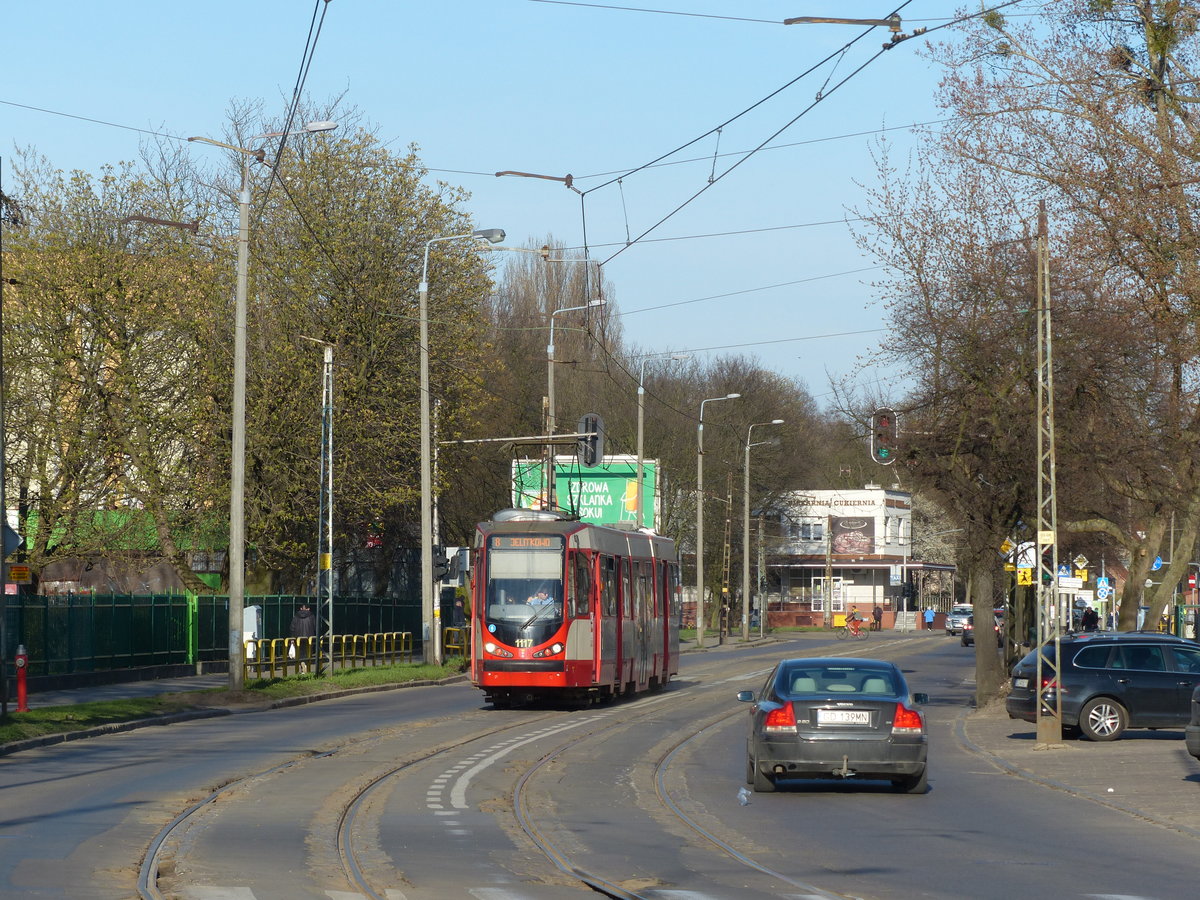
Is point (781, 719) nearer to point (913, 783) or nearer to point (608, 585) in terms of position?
point (913, 783)

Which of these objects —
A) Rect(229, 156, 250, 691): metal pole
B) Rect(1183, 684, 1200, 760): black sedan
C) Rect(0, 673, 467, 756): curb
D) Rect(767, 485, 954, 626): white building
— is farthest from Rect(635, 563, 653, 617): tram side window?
Rect(767, 485, 954, 626): white building

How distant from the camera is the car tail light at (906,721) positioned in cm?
1644

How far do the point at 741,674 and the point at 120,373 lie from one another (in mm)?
18454

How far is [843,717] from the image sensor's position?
54.0 feet

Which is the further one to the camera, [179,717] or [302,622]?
[302,622]

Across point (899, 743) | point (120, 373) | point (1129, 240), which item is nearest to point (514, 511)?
point (1129, 240)

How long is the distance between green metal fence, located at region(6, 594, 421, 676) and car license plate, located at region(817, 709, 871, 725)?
16260mm

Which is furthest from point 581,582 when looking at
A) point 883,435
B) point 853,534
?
point 853,534

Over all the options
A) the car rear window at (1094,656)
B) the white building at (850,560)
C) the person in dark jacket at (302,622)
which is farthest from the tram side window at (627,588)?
the white building at (850,560)

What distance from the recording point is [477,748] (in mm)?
21672

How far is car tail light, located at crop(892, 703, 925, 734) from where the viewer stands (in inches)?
647

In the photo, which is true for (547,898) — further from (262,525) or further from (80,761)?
(262,525)

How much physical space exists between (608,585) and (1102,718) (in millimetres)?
9661

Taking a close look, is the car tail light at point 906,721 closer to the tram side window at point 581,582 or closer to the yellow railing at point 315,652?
the tram side window at point 581,582
